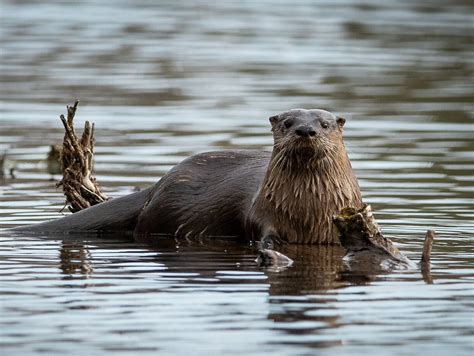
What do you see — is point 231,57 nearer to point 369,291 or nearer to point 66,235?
point 66,235

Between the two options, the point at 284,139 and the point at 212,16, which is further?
the point at 212,16

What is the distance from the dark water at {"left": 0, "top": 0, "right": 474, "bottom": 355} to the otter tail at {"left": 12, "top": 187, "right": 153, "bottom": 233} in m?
0.32

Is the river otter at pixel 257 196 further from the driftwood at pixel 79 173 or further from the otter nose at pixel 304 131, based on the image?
the driftwood at pixel 79 173

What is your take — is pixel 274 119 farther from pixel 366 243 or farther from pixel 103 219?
pixel 103 219

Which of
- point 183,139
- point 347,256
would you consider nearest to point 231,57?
point 183,139

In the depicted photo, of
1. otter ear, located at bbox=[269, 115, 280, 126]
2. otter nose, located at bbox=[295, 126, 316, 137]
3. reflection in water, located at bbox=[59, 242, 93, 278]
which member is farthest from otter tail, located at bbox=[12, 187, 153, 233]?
otter nose, located at bbox=[295, 126, 316, 137]

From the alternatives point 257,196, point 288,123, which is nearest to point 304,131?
point 288,123

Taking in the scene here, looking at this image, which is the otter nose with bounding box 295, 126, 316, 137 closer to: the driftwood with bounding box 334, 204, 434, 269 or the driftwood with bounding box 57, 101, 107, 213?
the driftwood with bounding box 334, 204, 434, 269

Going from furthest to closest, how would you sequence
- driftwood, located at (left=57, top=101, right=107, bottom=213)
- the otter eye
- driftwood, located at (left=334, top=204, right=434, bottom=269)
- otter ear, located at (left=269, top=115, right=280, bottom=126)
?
1. driftwood, located at (left=57, top=101, right=107, bottom=213)
2. otter ear, located at (left=269, top=115, right=280, bottom=126)
3. the otter eye
4. driftwood, located at (left=334, top=204, right=434, bottom=269)

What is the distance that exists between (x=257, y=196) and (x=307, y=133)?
0.65 metres

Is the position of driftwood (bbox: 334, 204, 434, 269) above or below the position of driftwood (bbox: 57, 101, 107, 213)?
below

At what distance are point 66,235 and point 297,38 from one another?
684 inches

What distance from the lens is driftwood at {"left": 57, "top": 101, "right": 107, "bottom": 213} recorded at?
995 centimetres

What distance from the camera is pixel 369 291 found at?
23.8 ft
